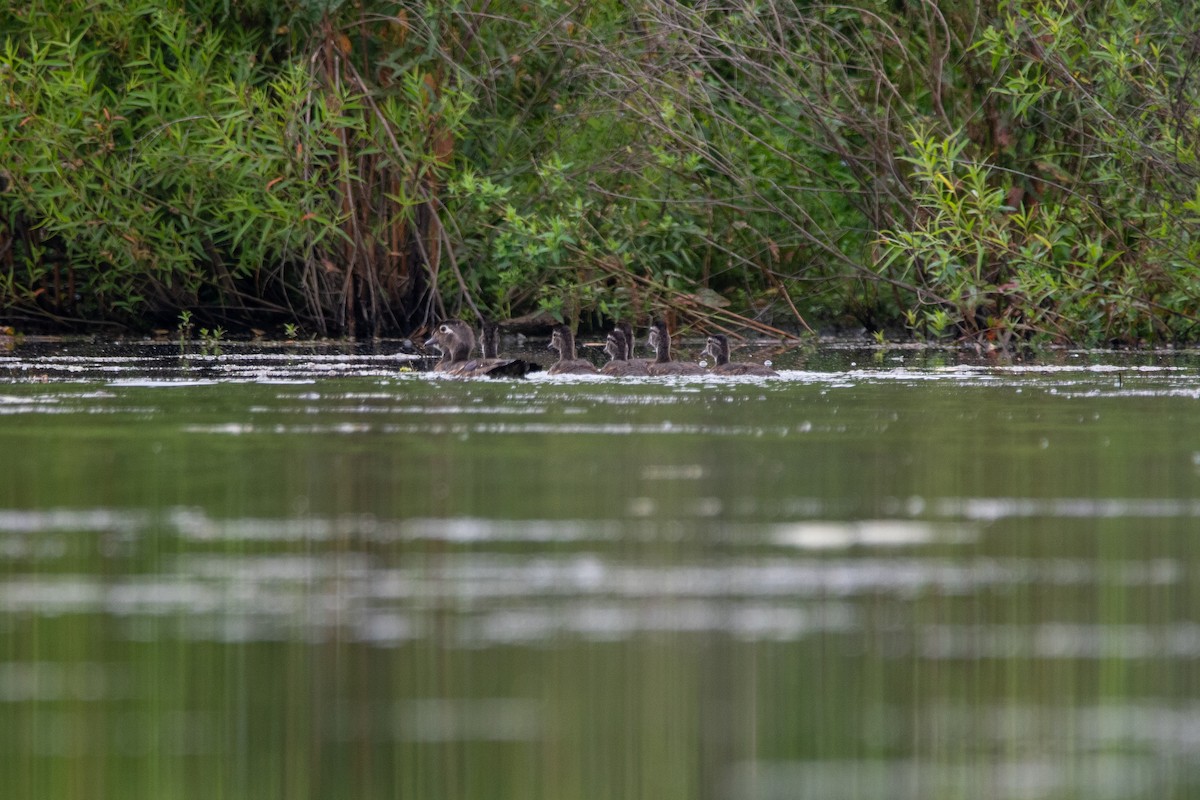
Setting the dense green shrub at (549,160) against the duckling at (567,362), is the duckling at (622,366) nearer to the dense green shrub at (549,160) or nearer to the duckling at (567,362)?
the duckling at (567,362)

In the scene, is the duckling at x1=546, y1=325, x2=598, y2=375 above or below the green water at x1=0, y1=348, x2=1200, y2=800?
above

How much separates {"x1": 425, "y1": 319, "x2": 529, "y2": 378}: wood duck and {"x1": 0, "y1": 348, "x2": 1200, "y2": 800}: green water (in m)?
3.74

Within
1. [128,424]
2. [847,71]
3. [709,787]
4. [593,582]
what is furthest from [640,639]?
[847,71]

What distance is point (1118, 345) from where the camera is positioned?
1612 centimetres

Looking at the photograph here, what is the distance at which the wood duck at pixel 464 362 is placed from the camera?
12945mm

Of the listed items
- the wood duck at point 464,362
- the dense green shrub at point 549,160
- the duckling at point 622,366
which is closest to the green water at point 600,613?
the wood duck at point 464,362

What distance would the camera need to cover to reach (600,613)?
16.0ft

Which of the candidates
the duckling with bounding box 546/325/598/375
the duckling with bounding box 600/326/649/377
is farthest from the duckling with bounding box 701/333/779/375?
the duckling with bounding box 546/325/598/375

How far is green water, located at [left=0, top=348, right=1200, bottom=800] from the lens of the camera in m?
3.68

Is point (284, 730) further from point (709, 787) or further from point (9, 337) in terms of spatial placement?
point (9, 337)

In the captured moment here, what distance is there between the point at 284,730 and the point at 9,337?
14676mm

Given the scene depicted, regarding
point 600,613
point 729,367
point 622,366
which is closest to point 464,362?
point 622,366

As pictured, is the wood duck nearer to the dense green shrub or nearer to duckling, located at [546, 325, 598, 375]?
duckling, located at [546, 325, 598, 375]

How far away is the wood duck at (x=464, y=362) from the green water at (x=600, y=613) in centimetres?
374
